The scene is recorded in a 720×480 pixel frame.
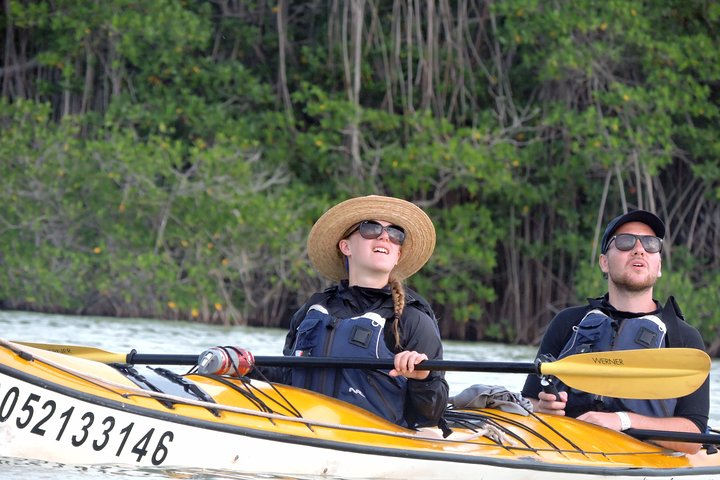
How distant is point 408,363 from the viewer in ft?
13.9

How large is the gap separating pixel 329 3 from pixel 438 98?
4.74 feet

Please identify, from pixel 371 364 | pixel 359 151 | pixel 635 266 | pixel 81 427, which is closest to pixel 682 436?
pixel 635 266

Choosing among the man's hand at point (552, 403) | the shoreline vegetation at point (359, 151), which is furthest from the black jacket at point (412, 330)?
the shoreline vegetation at point (359, 151)

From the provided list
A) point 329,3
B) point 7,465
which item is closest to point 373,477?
point 7,465

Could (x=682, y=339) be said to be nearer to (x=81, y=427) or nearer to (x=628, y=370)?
(x=628, y=370)

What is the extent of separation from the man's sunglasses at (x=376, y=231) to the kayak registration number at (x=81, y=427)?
934 millimetres

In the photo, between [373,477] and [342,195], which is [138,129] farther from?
[373,477]

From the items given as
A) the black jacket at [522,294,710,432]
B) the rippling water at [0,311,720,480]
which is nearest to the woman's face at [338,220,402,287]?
the black jacket at [522,294,710,432]

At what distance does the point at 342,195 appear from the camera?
1261 centimetres

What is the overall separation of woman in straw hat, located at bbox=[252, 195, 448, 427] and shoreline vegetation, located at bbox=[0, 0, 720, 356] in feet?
23.5

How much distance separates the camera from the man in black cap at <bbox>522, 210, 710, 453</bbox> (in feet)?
15.7

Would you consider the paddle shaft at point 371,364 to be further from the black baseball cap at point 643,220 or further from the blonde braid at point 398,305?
the black baseball cap at point 643,220

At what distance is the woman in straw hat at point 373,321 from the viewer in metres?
4.45

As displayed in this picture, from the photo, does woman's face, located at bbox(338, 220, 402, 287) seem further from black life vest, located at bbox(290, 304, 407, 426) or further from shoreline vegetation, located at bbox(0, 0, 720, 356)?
shoreline vegetation, located at bbox(0, 0, 720, 356)
